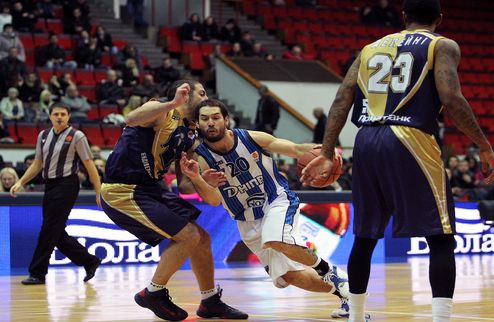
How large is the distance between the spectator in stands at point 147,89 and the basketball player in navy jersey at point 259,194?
38.3ft

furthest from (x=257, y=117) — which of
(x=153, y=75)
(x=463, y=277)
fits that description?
(x=463, y=277)

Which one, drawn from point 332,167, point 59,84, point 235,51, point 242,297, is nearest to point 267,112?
point 235,51

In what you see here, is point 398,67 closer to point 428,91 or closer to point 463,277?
point 428,91

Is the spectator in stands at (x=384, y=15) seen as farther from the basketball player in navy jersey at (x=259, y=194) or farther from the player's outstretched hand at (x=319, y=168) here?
the player's outstretched hand at (x=319, y=168)

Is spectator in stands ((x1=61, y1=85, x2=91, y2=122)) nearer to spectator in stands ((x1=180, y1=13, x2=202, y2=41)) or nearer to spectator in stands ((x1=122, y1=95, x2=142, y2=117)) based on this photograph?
spectator in stands ((x1=122, y1=95, x2=142, y2=117))

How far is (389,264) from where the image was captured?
42.9 ft

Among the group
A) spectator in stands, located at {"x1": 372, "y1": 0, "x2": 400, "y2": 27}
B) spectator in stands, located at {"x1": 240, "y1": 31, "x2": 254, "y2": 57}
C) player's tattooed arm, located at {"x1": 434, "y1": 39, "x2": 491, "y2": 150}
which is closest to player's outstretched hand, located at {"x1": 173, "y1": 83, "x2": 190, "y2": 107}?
player's tattooed arm, located at {"x1": 434, "y1": 39, "x2": 491, "y2": 150}

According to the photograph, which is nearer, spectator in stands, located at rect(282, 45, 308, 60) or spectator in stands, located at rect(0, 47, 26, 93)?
spectator in stands, located at rect(0, 47, 26, 93)

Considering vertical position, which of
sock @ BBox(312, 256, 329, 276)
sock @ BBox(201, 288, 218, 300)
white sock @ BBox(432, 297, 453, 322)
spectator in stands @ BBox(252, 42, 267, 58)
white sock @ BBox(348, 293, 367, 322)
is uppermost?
white sock @ BBox(432, 297, 453, 322)

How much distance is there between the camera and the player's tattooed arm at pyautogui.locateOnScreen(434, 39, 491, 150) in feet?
16.2

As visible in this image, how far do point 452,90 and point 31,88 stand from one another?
13418 mm

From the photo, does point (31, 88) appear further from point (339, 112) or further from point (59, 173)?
point (339, 112)

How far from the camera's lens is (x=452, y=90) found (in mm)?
4926

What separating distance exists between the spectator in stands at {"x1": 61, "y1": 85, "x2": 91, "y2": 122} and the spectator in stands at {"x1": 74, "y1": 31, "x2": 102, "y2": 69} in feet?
6.98
